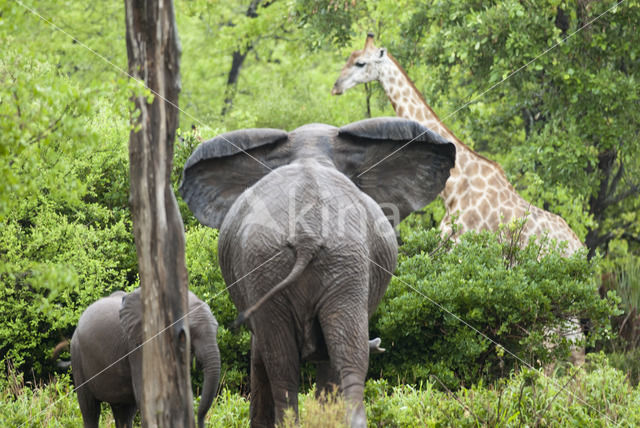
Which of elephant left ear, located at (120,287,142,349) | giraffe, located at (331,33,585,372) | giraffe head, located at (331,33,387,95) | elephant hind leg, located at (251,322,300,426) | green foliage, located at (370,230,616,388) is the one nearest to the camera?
elephant hind leg, located at (251,322,300,426)

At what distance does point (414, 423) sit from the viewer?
608 cm

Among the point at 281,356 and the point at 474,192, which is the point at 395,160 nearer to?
the point at 281,356

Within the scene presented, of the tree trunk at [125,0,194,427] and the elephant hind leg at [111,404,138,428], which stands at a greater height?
the tree trunk at [125,0,194,427]

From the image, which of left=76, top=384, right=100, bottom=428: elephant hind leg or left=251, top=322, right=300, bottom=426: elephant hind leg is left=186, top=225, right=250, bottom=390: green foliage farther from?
left=251, top=322, right=300, bottom=426: elephant hind leg

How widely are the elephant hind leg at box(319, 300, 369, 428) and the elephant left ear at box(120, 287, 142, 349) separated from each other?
5.43ft

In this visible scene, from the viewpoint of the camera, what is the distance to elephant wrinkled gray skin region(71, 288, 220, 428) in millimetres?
5395

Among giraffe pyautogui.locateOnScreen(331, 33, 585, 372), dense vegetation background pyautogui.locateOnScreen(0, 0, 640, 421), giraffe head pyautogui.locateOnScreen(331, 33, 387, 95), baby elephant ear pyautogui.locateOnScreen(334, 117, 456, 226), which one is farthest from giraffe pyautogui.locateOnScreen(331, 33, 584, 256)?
baby elephant ear pyautogui.locateOnScreen(334, 117, 456, 226)

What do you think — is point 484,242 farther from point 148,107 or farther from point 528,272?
point 148,107

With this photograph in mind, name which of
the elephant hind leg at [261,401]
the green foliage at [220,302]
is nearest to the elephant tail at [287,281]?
the elephant hind leg at [261,401]

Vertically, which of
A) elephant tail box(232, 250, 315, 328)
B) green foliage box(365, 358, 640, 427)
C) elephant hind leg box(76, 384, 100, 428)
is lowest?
green foliage box(365, 358, 640, 427)

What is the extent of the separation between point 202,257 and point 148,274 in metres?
5.54

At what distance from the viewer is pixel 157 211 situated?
14.1ft

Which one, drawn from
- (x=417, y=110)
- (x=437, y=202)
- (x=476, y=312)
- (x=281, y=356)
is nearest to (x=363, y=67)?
(x=417, y=110)

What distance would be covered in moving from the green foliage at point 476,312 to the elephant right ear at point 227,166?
3078mm
